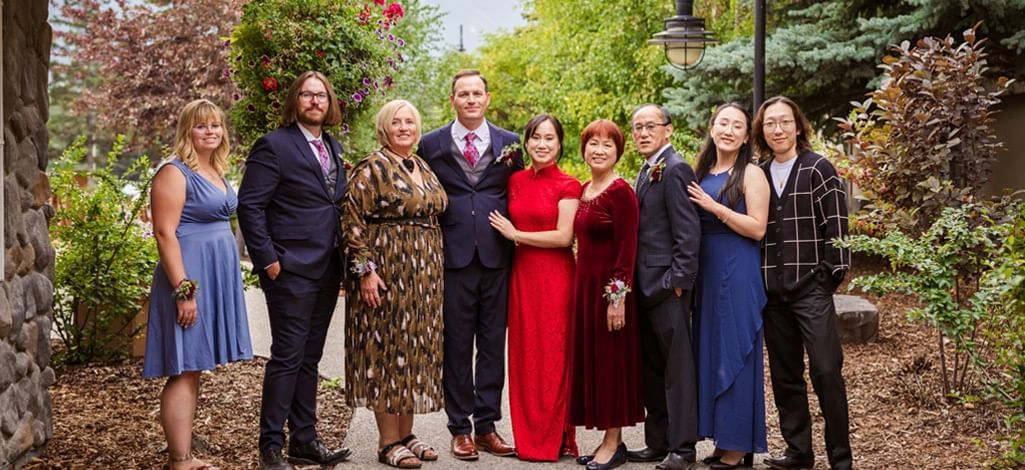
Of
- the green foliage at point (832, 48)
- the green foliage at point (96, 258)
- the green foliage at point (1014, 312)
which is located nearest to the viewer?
the green foliage at point (1014, 312)

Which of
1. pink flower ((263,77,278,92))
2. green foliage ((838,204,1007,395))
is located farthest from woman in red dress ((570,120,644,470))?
pink flower ((263,77,278,92))

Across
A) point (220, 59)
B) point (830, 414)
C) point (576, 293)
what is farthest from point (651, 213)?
point (220, 59)

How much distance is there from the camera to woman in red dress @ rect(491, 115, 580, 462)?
572 centimetres

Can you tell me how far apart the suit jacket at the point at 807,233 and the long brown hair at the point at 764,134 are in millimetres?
141

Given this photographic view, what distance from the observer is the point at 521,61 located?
3203 centimetres

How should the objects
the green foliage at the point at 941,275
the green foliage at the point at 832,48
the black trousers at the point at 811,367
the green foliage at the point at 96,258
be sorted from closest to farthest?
the black trousers at the point at 811,367, the green foliage at the point at 941,275, the green foliage at the point at 96,258, the green foliage at the point at 832,48

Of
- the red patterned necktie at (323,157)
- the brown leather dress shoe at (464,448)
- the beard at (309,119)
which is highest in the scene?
the beard at (309,119)

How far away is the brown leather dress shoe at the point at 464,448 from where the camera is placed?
5746 millimetres

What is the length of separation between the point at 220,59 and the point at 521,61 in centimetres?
1099

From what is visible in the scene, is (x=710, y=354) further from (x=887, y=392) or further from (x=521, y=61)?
(x=521, y=61)

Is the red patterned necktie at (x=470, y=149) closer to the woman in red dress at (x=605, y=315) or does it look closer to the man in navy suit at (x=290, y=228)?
the woman in red dress at (x=605, y=315)

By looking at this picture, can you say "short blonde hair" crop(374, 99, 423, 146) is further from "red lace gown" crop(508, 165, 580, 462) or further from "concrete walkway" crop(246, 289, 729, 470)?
"concrete walkway" crop(246, 289, 729, 470)

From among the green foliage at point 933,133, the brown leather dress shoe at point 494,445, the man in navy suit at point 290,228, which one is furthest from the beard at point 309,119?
the green foliage at point 933,133

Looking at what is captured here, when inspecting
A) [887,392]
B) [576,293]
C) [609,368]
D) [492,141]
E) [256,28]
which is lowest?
[887,392]
